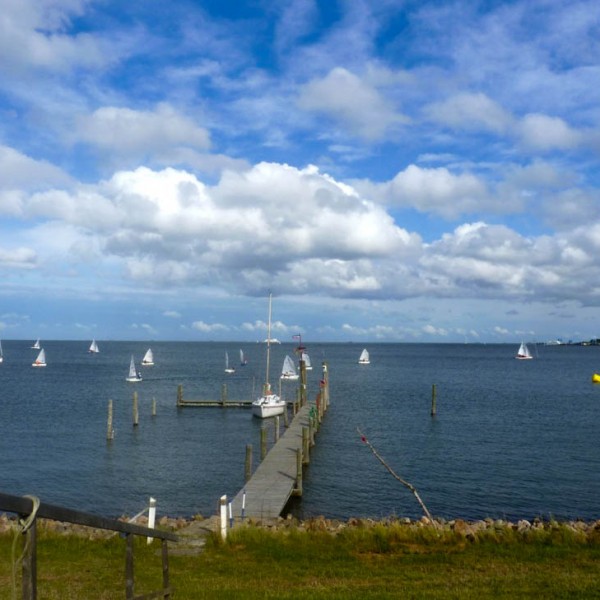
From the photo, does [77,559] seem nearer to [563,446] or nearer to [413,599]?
[413,599]

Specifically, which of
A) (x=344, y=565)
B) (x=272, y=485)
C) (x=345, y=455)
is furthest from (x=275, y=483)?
(x=344, y=565)

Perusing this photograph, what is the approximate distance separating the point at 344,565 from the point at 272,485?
1487cm

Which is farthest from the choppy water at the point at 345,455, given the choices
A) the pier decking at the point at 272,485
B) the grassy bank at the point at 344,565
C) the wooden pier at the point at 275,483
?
the grassy bank at the point at 344,565

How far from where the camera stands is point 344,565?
12375 millimetres

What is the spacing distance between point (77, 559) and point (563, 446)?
3551 cm

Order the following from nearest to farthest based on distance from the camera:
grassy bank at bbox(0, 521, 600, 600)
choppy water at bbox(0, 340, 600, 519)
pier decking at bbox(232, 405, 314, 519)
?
grassy bank at bbox(0, 521, 600, 600) < pier decking at bbox(232, 405, 314, 519) < choppy water at bbox(0, 340, 600, 519)

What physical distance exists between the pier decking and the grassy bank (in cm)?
743

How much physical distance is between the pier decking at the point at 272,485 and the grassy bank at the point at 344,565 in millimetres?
Result: 7430

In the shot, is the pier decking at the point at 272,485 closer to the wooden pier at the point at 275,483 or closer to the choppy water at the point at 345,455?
the wooden pier at the point at 275,483

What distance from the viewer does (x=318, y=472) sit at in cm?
3409

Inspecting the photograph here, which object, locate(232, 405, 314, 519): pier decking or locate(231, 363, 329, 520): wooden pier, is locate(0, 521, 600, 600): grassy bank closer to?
locate(231, 363, 329, 520): wooden pier

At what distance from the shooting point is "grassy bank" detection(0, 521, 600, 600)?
10.3 meters

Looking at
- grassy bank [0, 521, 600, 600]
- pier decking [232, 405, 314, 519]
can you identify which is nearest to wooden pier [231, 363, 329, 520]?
pier decking [232, 405, 314, 519]

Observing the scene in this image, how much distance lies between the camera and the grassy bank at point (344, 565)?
10.3m
